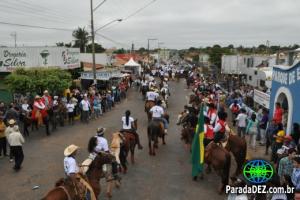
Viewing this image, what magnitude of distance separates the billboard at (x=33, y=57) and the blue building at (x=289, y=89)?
16.4 m

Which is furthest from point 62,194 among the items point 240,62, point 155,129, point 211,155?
point 240,62

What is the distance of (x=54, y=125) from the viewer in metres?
17.6

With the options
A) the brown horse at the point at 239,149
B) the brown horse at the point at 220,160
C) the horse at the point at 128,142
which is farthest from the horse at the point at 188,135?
the brown horse at the point at 220,160

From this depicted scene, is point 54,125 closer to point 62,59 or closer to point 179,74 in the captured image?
point 62,59

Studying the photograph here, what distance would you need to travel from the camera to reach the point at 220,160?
9859mm

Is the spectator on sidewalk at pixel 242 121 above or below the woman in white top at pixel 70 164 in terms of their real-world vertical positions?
below

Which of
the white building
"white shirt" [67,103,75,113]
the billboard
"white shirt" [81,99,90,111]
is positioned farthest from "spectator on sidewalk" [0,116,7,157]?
the white building

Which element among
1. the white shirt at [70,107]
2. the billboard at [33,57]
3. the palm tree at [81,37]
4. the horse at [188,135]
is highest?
the palm tree at [81,37]

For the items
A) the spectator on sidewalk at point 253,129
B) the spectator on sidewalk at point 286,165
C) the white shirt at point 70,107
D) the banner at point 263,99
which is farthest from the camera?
the white shirt at point 70,107

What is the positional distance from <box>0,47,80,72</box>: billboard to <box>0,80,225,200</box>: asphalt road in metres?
9.96

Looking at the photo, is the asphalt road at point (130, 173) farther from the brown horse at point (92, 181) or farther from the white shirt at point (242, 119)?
the white shirt at point (242, 119)

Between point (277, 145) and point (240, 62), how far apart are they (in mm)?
34312

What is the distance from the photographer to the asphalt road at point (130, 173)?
9.88 meters

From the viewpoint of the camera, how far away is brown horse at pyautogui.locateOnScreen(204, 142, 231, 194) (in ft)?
32.1
